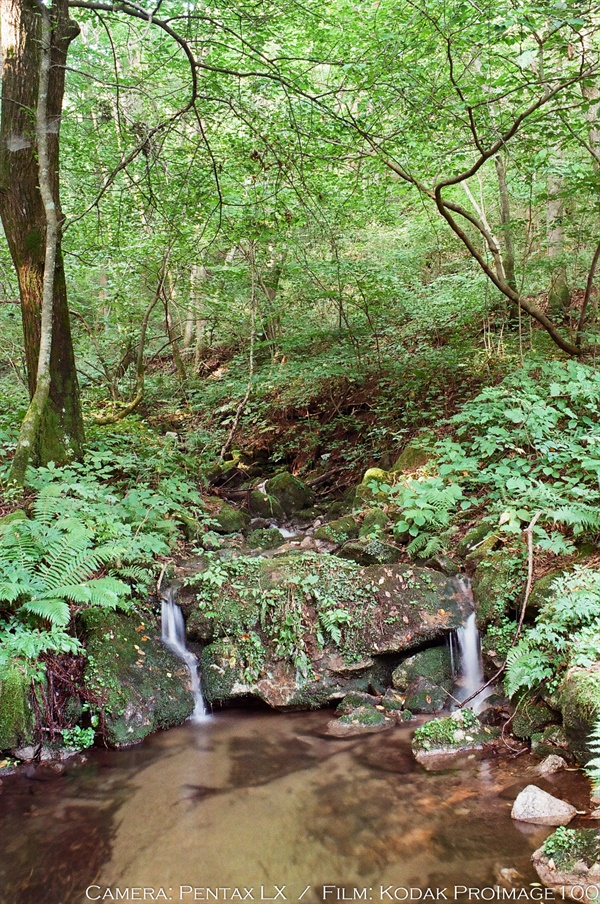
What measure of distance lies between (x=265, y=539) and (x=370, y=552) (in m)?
1.69

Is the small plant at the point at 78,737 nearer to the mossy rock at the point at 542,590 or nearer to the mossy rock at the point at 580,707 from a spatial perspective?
the mossy rock at the point at 580,707

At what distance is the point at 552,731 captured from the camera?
3895mm

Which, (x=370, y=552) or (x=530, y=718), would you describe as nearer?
(x=530, y=718)

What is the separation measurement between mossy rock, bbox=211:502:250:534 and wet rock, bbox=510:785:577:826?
4818mm

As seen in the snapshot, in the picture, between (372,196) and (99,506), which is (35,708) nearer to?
(99,506)

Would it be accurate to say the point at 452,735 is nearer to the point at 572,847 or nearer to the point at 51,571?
the point at 572,847

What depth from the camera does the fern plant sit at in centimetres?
405

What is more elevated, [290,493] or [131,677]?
[290,493]

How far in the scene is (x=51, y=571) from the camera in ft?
14.3

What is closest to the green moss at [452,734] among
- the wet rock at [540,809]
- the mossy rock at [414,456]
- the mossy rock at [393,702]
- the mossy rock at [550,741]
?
the mossy rock at [550,741]

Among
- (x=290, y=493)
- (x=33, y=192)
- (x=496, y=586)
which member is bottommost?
(x=496, y=586)

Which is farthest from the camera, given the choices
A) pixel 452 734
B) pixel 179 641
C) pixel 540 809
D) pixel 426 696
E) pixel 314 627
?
pixel 179 641

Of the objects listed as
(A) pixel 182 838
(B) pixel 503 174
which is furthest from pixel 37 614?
(B) pixel 503 174

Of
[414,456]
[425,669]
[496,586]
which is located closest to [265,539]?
[414,456]
